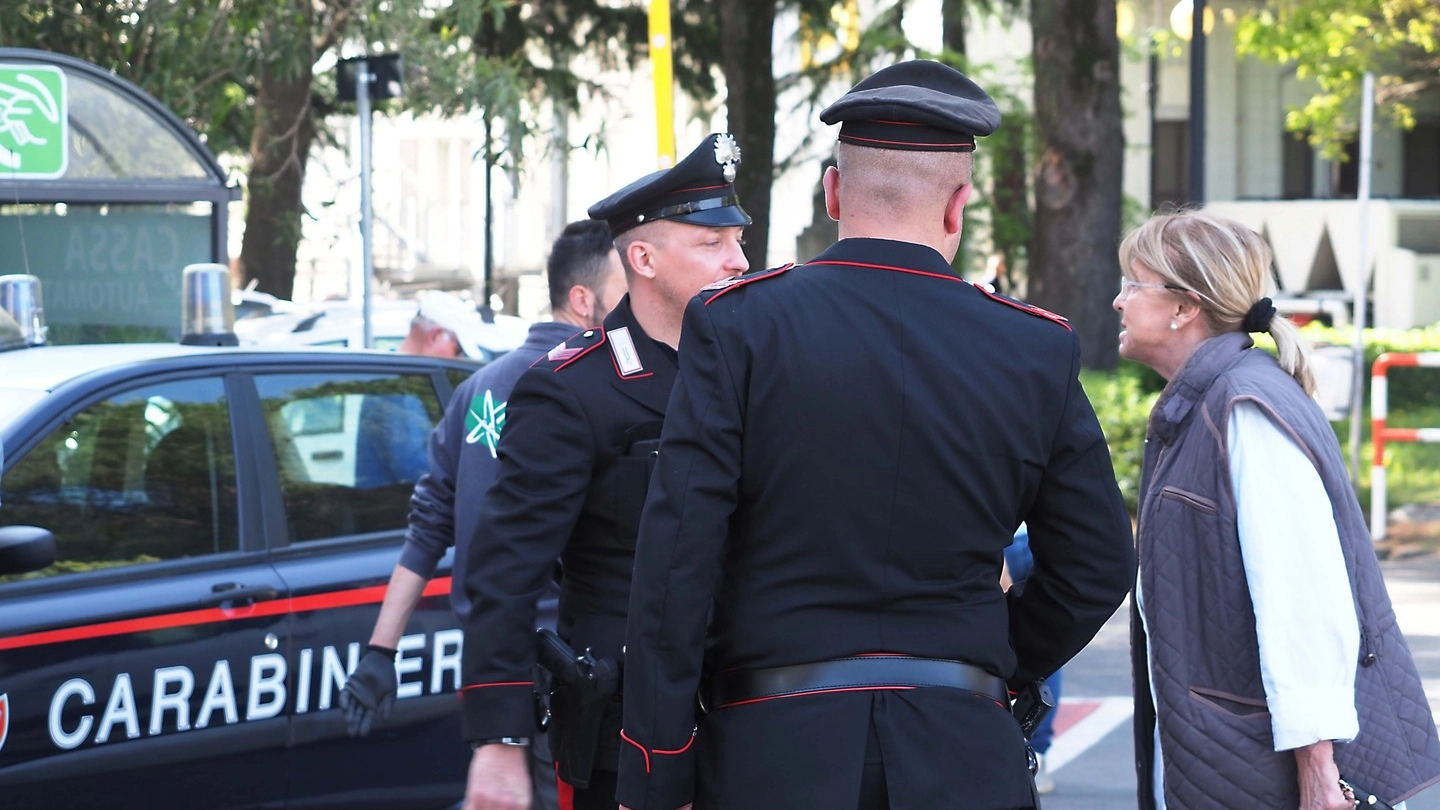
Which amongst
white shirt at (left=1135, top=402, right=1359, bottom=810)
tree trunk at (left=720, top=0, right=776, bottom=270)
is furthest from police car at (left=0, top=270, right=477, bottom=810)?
tree trunk at (left=720, top=0, right=776, bottom=270)

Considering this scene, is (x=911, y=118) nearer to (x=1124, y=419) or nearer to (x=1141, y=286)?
(x=1141, y=286)

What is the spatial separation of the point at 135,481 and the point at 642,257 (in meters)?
1.72

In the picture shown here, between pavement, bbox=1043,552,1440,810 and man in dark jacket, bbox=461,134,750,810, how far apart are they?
3241 mm

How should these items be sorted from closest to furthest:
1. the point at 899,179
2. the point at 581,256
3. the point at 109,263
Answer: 1. the point at 899,179
2. the point at 581,256
3. the point at 109,263

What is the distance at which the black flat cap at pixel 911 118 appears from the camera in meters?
2.43

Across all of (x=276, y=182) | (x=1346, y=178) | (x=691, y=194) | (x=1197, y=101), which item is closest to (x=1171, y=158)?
(x=1346, y=178)

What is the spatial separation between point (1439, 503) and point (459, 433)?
32.9 feet

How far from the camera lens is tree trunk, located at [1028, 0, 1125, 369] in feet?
43.3

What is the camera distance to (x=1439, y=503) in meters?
12.3

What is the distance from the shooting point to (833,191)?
2.58m

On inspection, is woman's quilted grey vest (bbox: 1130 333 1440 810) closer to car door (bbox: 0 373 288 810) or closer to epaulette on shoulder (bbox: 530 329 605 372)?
epaulette on shoulder (bbox: 530 329 605 372)

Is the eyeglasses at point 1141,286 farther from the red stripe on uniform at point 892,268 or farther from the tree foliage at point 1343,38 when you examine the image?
the tree foliage at point 1343,38

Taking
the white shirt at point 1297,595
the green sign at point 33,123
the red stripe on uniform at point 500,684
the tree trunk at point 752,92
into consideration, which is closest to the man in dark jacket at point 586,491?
the red stripe on uniform at point 500,684

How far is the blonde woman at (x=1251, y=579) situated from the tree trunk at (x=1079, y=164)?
1002cm
